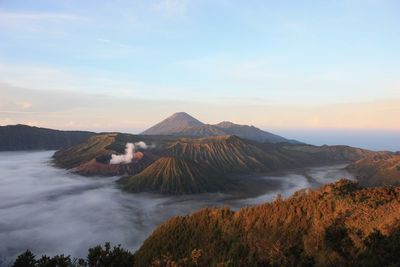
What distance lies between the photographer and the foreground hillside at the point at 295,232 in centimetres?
2325

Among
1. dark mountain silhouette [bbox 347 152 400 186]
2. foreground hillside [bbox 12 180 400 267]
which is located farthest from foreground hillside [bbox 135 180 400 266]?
dark mountain silhouette [bbox 347 152 400 186]

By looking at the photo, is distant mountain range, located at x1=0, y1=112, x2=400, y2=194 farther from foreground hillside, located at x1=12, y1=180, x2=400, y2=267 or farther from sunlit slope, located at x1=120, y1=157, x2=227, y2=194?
foreground hillside, located at x1=12, y1=180, x2=400, y2=267

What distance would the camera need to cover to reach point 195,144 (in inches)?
6875

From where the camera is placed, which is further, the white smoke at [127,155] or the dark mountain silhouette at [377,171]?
the white smoke at [127,155]

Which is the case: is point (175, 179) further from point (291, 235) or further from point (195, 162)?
point (291, 235)

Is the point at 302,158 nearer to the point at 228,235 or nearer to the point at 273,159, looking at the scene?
the point at 273,159

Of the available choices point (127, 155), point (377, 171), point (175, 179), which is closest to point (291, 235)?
point (175, 179)

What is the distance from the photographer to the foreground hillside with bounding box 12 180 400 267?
68.5 ft

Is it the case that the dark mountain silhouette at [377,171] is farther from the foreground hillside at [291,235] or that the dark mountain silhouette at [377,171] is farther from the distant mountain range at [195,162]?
the foreground hillside at [291,235]

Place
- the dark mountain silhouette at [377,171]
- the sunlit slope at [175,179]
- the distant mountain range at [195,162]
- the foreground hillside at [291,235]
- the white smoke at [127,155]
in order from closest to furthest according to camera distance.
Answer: the foreground hillside at [291,235] < the sunlit slope at [175,179] < the distant mountain range at [195,162] < the dark mountain silhouette at [377,171] < the white smoke at [127,155]

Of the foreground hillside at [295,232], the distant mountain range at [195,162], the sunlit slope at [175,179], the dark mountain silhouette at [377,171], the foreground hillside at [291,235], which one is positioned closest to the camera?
the foreground hillside at [291,235]

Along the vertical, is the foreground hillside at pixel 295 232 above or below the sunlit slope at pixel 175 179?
above

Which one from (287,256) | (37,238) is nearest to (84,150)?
(37,238)

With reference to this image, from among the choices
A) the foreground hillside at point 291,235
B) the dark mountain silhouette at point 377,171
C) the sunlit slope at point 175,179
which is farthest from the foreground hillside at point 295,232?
the dark mountain silhouette at point 377,171
